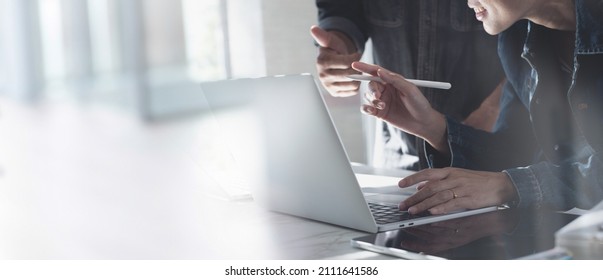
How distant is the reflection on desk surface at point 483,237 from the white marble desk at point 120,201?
60mm

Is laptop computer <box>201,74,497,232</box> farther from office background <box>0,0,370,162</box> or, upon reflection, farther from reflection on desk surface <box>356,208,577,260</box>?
office background <box>0,0,370,162</box>

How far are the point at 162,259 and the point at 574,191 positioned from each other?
2.05 feet

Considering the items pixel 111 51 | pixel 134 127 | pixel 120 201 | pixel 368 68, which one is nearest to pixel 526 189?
pixel 368 68

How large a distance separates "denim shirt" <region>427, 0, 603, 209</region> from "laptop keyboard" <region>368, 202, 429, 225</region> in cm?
18

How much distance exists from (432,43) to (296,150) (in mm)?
1114

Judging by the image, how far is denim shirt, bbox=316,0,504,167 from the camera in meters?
2.03

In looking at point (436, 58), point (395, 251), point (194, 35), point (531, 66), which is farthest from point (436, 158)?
point (194, 35)

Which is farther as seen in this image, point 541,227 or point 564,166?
point 564,166

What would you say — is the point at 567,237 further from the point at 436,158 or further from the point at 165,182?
the point at 165,182

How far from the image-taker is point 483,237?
3.11 feet

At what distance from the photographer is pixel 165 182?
438 centimetres

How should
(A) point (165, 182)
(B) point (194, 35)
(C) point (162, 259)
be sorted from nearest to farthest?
(C) point (162, 259) < (A) point (165, 182) < (B) point (194, 35)

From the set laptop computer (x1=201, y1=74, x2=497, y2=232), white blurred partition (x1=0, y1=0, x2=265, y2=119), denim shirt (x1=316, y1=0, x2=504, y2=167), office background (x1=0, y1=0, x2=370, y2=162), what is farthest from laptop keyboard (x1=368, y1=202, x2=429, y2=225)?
white blurred partition (x1=0, y1=0, x2=265, y2=119)

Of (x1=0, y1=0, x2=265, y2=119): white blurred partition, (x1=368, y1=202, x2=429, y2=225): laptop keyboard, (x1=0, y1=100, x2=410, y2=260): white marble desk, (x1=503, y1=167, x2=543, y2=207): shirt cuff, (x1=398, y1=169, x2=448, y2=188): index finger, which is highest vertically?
(x1=0, y1=0, x2=265, y2=119): white blurred partition
